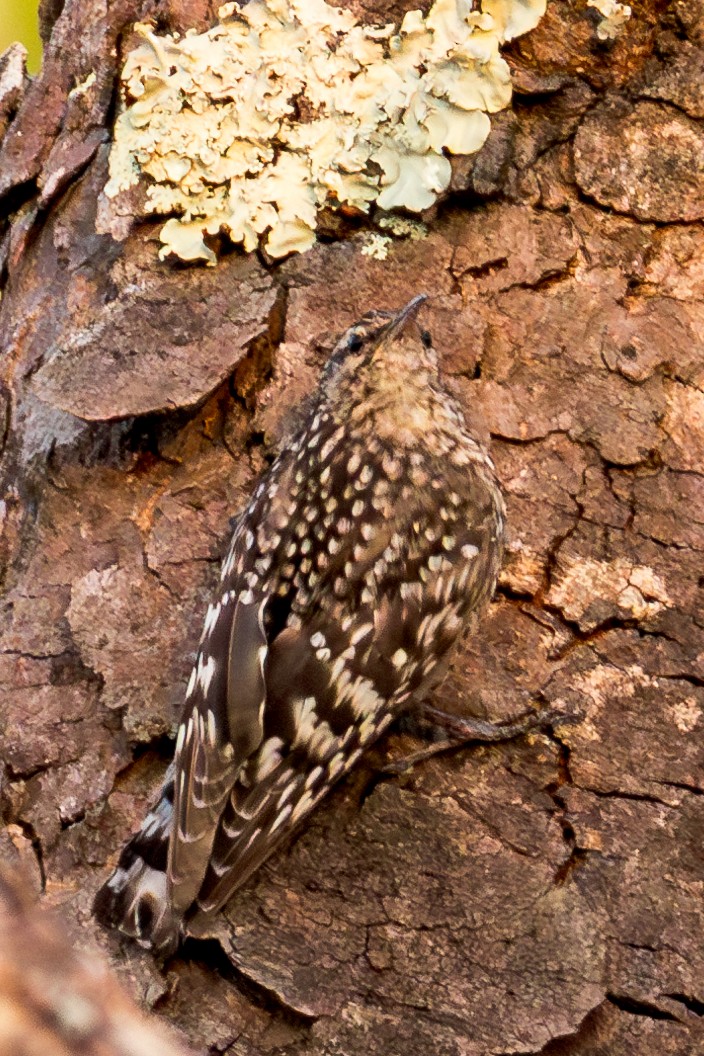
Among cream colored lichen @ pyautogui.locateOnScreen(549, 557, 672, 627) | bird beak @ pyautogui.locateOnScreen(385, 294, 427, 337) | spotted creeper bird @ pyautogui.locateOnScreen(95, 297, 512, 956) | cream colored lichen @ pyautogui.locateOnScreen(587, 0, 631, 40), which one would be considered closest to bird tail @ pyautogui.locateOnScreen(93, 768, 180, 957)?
spotted creeper bird @ pyautogui.locateOnScreen(95, 297, 512, 956)

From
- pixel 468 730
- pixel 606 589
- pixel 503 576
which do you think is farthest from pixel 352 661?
pixel 606 589

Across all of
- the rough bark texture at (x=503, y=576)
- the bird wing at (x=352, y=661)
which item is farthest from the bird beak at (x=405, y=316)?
the bird wing at (x=352, y=661)

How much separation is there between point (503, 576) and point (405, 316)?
2.00 ft

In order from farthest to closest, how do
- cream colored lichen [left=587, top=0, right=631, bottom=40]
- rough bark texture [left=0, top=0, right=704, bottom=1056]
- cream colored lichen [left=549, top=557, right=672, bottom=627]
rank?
cream colored lichen [left=587, top=0, right=631, bottom=40], cream colored lichen [left=549, top=557, right=672, bottom=627], rough bark texture [left=0, top=0, right=704, bottom=1056]

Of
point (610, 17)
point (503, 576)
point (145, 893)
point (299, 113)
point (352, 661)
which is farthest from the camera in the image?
point (299, 113)

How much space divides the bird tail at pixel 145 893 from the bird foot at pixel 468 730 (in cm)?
48

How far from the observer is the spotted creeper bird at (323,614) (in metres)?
2.48

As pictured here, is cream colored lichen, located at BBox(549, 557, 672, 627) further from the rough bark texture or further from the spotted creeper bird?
the spotted creeper bird

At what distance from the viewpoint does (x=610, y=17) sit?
287 centimetres

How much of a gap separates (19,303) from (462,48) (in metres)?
1.25

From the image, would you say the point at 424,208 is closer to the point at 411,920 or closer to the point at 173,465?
the point at 173,465

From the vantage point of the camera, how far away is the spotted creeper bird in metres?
2.48

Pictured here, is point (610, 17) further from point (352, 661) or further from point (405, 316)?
point (352, 661)

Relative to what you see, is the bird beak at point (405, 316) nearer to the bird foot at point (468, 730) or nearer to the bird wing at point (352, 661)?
the bird wing at point (352, 661)
